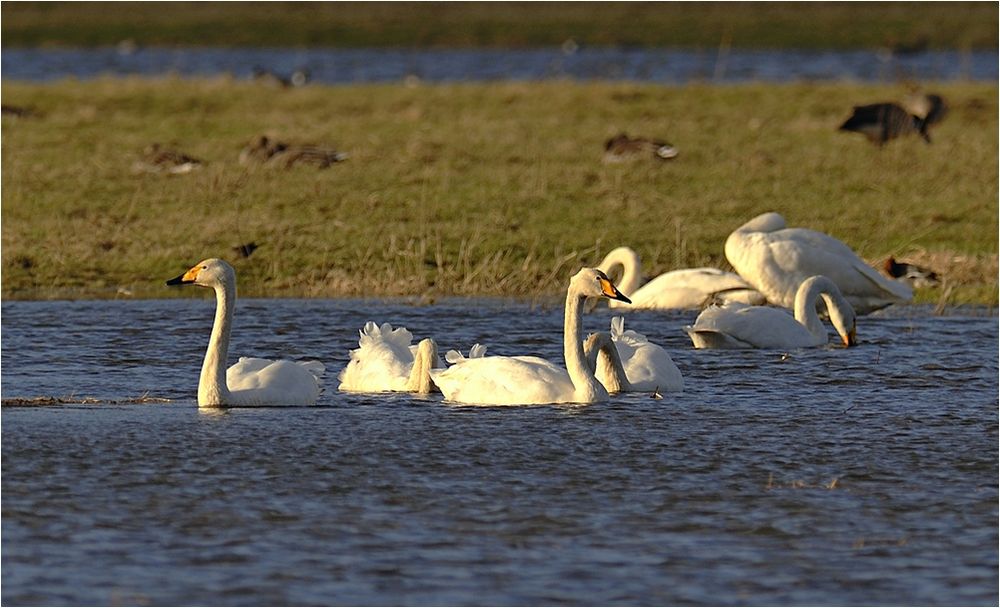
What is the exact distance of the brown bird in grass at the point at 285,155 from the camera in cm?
1614

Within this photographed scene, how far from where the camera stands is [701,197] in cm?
1490

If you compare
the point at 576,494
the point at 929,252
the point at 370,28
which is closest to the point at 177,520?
the point at 576,494

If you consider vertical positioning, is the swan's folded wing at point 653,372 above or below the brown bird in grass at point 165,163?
below

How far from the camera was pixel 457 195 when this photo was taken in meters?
14.7

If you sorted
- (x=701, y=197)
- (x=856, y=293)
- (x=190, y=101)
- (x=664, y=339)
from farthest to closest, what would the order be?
1. (x=190, y=101)
2. (x=701, y=197)
3. (x=856, y=293)
4. (x=664, y=339)

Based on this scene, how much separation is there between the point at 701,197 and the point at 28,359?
22.1 ft

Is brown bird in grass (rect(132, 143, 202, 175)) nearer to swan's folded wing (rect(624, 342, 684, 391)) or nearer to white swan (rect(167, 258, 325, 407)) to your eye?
white swan (rect(167, 258, 325, 407))

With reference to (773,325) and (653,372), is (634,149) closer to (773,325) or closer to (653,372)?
(773,325)

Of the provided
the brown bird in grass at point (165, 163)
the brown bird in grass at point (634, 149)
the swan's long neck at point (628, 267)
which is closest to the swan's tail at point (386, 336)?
the swan's long neck at point (628, 267)

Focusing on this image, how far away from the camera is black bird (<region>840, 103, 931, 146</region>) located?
18.0 meters

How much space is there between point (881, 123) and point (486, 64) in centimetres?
3081

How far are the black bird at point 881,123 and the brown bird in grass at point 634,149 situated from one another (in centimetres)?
226

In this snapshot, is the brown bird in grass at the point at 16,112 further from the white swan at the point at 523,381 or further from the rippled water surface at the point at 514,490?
the white swan at the point at 523,381

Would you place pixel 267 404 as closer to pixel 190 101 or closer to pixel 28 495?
pixel 28 495
